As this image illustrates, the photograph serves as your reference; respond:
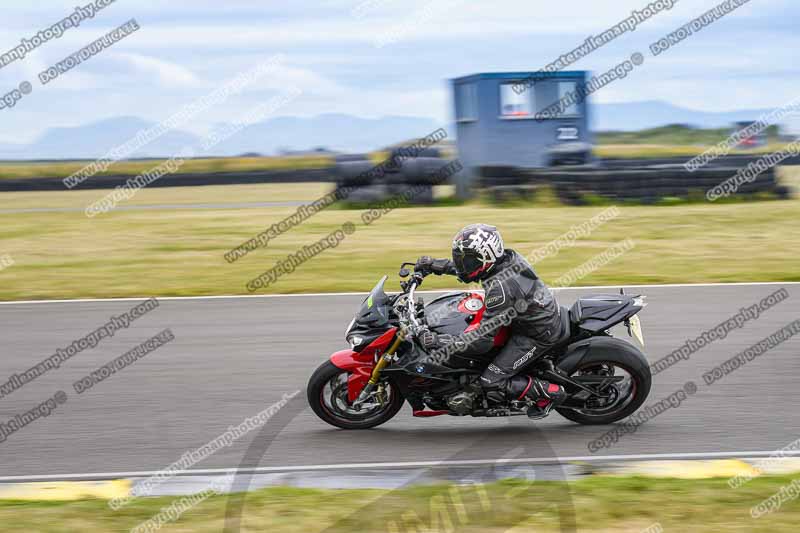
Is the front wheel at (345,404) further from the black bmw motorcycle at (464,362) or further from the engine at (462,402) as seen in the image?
the engine at (462,402)

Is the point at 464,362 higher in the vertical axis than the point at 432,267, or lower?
lower

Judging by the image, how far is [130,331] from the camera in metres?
10.5

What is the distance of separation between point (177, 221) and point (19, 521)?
1658 cm

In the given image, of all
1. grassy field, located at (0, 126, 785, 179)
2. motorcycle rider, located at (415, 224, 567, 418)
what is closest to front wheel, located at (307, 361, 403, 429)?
motorcycle rider, located at (415, 224, 567, 418)

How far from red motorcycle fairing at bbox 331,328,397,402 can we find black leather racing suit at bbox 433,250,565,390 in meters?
0.63

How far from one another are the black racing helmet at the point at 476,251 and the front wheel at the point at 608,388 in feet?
3.26

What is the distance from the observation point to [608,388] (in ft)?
22.3

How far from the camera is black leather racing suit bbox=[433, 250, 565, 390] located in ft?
21.2

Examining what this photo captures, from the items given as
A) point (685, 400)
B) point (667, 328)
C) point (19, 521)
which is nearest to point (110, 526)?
point (19, 521)

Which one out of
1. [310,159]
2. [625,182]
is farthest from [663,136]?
[625,182]

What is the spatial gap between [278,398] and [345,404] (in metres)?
1.09

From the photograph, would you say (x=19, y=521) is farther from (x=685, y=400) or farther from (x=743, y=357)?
(x=743, y=357)

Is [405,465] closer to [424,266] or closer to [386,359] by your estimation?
[386,359]

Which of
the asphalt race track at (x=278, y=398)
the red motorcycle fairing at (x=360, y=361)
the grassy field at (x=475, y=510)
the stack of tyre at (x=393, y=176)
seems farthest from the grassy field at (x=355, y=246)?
the grassy field at (x=475, y=510)
